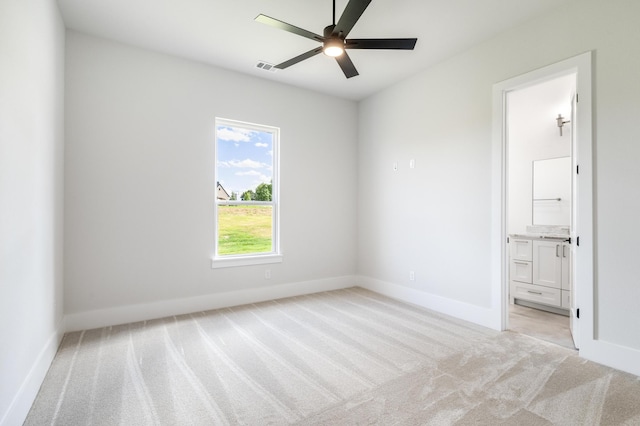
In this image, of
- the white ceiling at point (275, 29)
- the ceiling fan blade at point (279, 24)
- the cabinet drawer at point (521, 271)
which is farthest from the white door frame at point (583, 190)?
the ceiling fan blade at point (279, 24)

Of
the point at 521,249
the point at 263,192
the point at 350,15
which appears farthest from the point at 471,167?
the point at 263,192

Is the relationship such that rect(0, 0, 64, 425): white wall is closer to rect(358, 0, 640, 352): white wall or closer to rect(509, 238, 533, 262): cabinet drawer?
rect(358, 0, 640, 352): white wall

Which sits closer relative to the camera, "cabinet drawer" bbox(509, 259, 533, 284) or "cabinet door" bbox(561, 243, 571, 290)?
"cabinet door" bbox(561, 243, 571, 290)

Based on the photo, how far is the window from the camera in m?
4.13

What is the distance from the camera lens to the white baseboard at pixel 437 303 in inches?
133

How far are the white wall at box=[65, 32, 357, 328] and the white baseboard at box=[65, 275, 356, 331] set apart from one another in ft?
0.04

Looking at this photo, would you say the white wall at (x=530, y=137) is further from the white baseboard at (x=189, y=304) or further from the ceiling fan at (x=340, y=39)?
the white baseboard at (x=189, y=304)

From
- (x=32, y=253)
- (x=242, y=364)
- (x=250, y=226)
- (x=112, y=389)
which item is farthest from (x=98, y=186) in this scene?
(x=242, y=364)

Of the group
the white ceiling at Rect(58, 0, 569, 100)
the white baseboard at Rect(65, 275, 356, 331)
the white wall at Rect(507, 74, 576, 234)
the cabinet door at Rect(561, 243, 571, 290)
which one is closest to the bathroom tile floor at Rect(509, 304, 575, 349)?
the cabinet door at Rect(561, 243, 571, 290)

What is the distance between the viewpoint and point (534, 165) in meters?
4.77

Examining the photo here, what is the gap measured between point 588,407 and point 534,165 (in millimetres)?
3786

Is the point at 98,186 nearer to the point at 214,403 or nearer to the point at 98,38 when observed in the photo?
the point at 98,38

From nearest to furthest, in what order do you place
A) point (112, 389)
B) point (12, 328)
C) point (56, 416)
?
1. point (12, 328)
2. point (56, 416)
3. point (112, 389)

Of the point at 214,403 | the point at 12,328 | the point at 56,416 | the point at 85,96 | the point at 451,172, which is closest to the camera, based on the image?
the point at 12,328
